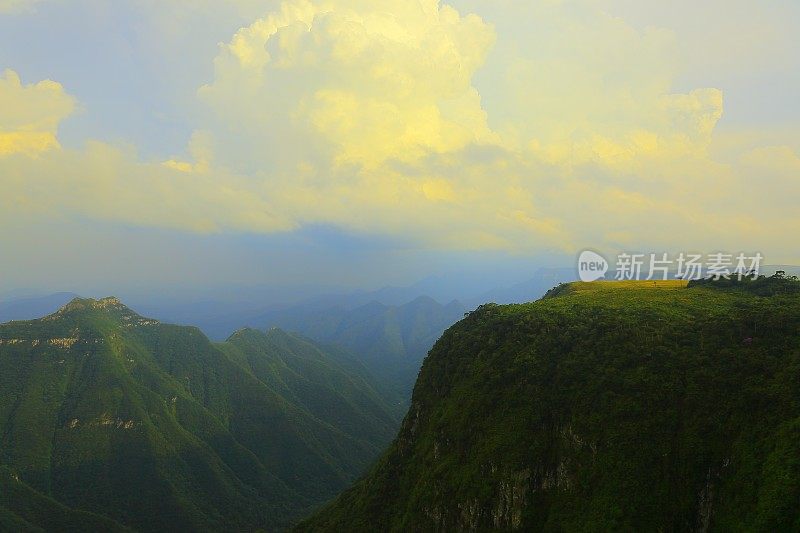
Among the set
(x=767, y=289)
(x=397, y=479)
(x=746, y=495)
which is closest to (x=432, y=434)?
(x=397, y=479)

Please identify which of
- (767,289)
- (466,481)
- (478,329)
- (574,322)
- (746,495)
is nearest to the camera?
(746,495)

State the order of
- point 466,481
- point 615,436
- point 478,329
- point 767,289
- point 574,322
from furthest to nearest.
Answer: point 478,329 < point 767,289 < point 574,322 < point 466,481 < point 615,436

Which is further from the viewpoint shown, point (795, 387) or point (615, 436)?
point (615, 436)

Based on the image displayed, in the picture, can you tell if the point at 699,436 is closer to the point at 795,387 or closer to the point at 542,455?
the point at 795,387

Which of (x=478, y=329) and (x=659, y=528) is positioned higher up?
(x=478, y=329)

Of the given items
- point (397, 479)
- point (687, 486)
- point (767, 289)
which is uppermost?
point (767, 289)

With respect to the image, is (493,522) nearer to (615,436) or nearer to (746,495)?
(615,436)
